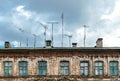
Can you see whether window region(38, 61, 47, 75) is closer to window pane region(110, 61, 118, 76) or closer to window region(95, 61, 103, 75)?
window region(95, 61, 103, 75)

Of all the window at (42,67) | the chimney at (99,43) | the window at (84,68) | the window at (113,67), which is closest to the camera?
the window at (113,67)

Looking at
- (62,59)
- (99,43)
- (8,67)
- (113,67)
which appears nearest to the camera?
(113,67)

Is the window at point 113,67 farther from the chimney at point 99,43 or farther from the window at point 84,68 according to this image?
the window at point 84,68

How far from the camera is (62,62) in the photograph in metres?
47.5

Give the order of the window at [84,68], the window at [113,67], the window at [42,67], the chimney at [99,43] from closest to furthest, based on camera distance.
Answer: the window at [113,67]
the window at [84,68]
the window at [42,67]
the chimney at [99,43]

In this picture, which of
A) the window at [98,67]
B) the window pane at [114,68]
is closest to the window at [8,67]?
the window at [98,67]

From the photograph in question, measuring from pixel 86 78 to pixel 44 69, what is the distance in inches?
228

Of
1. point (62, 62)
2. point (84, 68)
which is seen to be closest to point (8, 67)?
point (62, 62)

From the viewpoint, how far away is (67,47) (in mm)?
47438

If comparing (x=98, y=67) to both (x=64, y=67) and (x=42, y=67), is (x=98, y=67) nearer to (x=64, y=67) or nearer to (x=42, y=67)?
(x=64, y=67)

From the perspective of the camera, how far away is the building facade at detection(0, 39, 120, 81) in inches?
1857

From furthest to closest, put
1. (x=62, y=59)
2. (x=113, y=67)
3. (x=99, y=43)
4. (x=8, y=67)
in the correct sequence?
(x=99, y=43)
(x=8, y=67)
(x=62, y=59)
(x=113, y=67)

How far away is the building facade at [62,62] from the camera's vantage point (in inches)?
1857

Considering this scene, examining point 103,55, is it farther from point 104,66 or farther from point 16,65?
point 16,65
